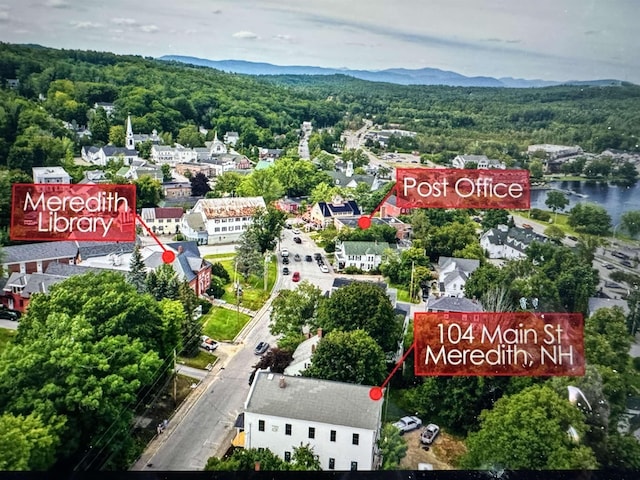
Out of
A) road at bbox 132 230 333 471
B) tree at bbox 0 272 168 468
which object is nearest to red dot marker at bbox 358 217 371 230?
road at bbox 132 230 333 471

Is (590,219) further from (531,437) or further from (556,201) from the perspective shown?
(531,437)

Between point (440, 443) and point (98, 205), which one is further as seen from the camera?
point (98, 205)

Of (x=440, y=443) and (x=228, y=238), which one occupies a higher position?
(x=228, y=238)

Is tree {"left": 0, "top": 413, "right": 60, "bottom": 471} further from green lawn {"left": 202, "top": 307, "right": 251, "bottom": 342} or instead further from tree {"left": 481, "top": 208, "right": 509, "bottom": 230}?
tree {"left": 481, "top": 208, "right": 509, "bottom": 230}

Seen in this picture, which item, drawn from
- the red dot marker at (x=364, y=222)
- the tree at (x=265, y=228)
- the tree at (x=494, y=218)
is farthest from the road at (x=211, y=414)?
the tree at (x=494, y=218)

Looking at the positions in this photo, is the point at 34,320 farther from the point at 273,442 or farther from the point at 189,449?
the point at 273,442

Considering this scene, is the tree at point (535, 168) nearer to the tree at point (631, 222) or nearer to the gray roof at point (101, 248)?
the tree at point (631, 222)

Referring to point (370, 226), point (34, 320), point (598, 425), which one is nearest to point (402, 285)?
point (370, 226)
